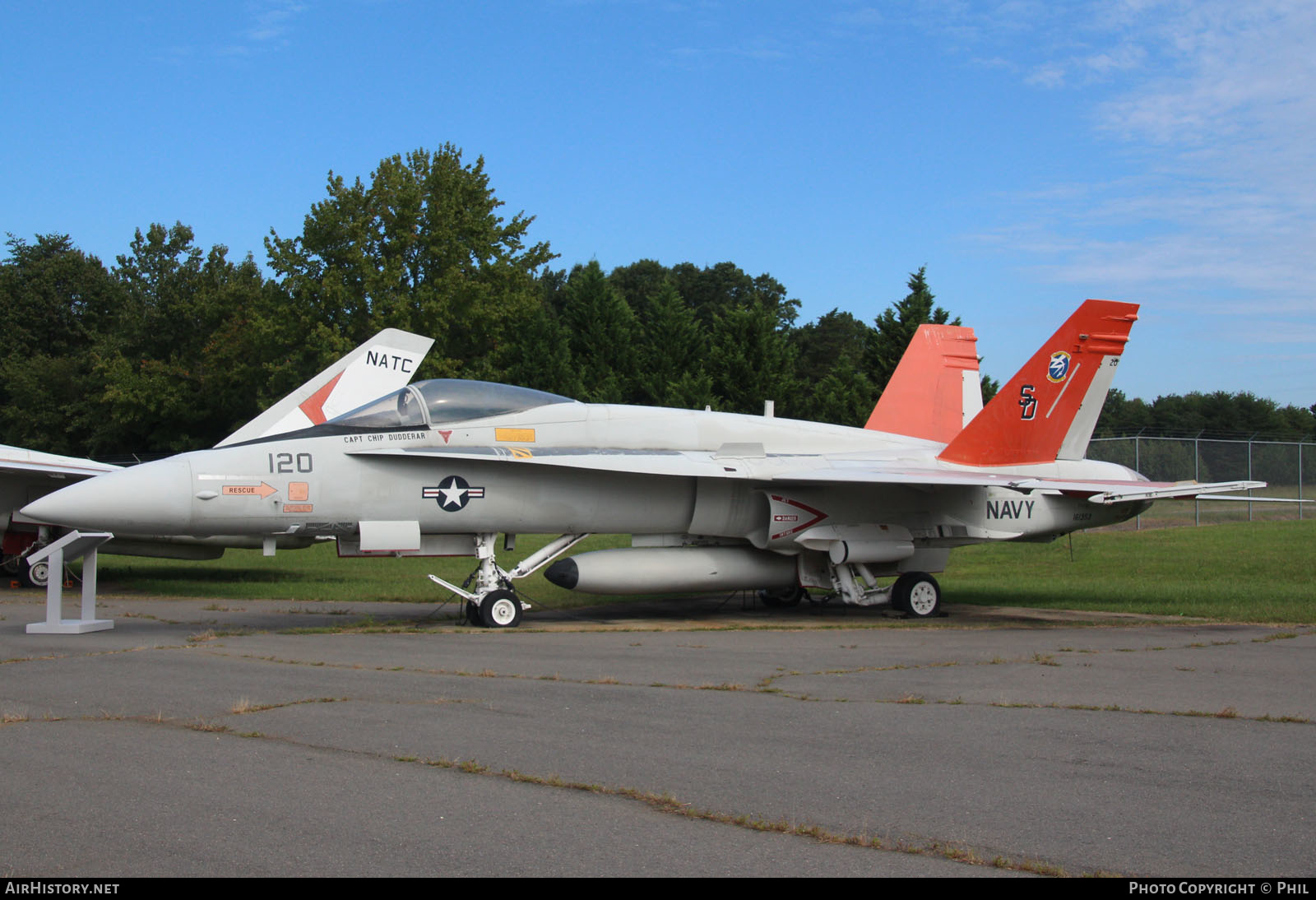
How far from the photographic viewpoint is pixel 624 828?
13.2ft

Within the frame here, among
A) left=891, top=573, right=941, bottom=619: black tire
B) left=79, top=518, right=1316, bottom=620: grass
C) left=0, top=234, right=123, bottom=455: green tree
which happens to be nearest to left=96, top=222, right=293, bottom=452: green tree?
left=0, top=234, right=123, bottom=455: green tree

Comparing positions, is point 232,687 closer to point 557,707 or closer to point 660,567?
point 557,707

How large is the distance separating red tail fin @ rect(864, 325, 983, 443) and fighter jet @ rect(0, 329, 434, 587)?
7.73m

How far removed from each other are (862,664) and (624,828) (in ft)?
16.2

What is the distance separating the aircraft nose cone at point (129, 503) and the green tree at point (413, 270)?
2665 centimetres

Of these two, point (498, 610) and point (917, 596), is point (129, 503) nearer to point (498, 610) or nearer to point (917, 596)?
point (498, 610)

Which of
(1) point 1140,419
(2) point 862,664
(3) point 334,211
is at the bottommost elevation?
(2) point 862,664

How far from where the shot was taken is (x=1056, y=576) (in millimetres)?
18906

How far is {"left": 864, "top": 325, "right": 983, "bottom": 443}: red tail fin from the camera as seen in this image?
16.3m

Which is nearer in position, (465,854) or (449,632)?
(465,854)

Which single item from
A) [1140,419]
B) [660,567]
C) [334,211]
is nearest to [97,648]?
[660,567]

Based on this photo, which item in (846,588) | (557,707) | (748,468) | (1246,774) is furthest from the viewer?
(846,588)

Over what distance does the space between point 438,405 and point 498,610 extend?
2219 mm

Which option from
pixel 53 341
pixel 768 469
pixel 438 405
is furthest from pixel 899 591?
pixel 53 341
